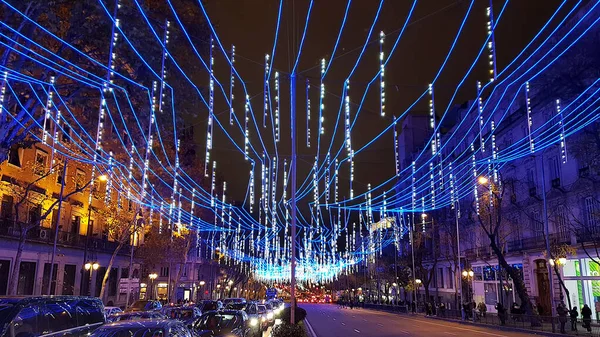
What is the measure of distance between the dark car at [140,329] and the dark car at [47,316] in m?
1.97

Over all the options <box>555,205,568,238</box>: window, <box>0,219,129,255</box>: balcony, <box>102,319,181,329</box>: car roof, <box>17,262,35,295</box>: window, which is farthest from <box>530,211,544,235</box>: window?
<box>17,262,35,295</box>: window

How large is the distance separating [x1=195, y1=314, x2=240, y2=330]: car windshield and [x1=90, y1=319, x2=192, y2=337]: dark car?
21.9ft

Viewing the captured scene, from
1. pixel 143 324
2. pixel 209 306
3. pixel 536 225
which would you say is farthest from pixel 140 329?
Result: pixel 536 225

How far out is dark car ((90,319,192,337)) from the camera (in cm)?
958

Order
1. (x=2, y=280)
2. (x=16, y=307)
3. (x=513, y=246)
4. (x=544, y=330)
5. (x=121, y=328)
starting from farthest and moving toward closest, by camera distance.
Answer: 1. (x=513, y=246)
2. (x=2, y=280)
3. (x=544, y=330)
4. (x=16, y=307)
5. (x=121, y=328)

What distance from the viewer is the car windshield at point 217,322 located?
17047 millimetres

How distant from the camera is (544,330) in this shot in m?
28.3

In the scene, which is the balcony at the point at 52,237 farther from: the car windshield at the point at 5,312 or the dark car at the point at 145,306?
the car windshield at the point at 5,312

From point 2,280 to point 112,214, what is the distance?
7.84m

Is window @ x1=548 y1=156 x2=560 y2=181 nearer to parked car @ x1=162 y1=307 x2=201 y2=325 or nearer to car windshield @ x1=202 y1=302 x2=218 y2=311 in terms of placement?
car windshield @ x1=202 y1=302 x2=218 y2=311

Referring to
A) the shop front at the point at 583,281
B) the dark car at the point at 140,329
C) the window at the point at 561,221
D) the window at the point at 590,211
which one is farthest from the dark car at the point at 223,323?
the window at the point at 561,221

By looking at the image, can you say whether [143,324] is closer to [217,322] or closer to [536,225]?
[217,322]

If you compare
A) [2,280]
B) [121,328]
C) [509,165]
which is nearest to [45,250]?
[2,280]

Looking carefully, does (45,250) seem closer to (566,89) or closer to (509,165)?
(566,89)
